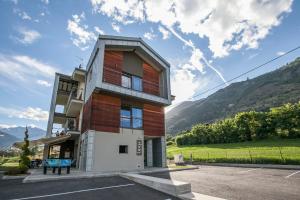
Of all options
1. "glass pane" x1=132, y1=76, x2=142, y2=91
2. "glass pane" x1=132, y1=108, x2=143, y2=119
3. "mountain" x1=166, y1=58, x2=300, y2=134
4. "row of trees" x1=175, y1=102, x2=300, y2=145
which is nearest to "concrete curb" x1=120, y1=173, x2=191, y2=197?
"glass pane" x1=132, y1=108, x2=143, y2=119

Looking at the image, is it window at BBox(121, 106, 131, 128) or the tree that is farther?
window at BBox(121, 106, 131, 128)

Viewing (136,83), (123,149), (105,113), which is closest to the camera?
(105,113)

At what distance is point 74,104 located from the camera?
64.0 ft

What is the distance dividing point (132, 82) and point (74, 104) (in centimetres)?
653

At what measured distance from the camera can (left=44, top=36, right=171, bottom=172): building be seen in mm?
14781

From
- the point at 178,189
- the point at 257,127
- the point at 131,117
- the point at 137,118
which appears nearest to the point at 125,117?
the point at 131,117

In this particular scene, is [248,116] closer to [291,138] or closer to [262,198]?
[291,138]

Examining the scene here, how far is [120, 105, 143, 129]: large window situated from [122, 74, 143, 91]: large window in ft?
6.48

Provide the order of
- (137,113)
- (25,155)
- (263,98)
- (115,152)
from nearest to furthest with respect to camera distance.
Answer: (25,155), (115,152), (137,113), (263,98)

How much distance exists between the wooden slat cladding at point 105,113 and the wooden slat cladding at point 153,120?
3.11m

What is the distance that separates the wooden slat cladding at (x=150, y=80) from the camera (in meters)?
19.0

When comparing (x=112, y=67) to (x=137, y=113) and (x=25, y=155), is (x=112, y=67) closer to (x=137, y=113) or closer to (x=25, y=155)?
(x=137, y=113)

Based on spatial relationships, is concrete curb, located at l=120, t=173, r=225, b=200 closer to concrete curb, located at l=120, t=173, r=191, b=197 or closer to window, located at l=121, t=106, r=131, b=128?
concrete curb, located at l=120, t=173, r=191, b=197

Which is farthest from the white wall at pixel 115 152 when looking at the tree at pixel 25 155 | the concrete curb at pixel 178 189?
the concrete curb at pixel 178 189
